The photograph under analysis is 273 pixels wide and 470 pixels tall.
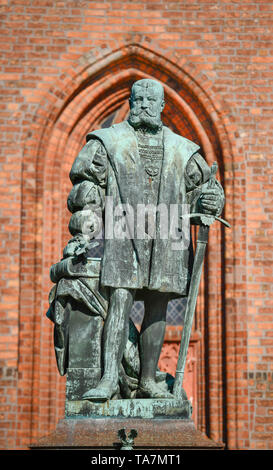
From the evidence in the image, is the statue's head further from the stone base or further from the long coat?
the stone base

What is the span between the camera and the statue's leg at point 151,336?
6.56 m

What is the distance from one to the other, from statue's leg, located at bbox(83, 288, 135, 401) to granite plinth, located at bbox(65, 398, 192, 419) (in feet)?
0.44

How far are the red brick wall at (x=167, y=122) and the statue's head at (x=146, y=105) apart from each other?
7819 millimetres

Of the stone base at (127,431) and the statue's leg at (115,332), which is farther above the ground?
the statue's leg at (115,332)

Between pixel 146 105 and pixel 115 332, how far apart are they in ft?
4.77

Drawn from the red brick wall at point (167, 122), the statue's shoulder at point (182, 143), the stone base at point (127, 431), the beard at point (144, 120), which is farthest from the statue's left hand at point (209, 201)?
the red brick wall at point (167, 122)

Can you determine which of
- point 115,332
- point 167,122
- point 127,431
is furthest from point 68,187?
point 127,431

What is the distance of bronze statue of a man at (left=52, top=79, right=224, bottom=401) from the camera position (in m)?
6.43

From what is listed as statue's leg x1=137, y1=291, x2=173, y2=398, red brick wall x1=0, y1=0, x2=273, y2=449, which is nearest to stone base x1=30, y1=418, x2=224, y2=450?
statue's leg x1=137, y1=291, x2=173, y2=398

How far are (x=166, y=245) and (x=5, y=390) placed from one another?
7.98 meters

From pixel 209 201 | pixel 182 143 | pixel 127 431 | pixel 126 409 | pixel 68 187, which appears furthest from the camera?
pixel 68 187

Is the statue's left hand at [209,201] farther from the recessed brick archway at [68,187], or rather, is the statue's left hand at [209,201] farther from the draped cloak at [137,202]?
the recessed brick archway at [68,187]

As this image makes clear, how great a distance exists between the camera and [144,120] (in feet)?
21.9

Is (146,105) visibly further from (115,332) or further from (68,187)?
A: (68,187)
